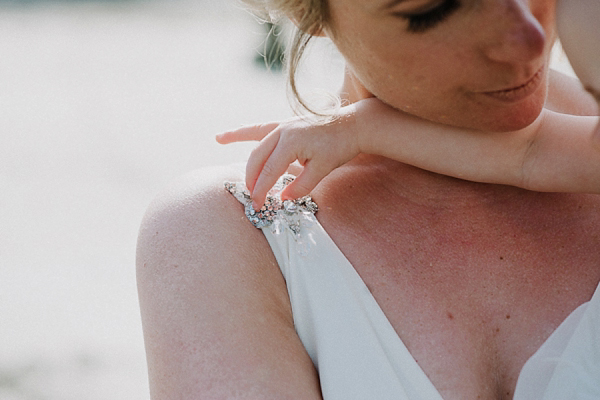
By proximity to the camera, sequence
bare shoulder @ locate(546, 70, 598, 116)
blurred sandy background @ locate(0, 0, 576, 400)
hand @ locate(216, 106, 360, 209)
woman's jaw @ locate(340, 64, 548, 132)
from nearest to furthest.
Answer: woman's jaw @ locate(340, 64, 548, 132) < hand @ locate(216, 106, 360, 209) < bare shoulder @ locate(546, 70, 598, 116) < blurred sandy background @ locate(0, 0, 576, 400)

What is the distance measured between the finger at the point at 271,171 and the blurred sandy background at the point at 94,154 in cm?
33

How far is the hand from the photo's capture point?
1.08 metres

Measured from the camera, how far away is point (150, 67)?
5.70 meters

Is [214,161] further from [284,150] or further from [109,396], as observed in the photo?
[284,150]

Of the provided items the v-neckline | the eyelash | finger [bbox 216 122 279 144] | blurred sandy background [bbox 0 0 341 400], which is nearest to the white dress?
the v-neckline

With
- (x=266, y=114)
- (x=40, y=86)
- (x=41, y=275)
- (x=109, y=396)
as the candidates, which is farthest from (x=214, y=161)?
(x=40, y=86)

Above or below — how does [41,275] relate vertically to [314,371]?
below

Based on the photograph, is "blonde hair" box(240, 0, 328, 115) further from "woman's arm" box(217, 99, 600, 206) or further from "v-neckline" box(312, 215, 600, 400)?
"v-neckline" box(312, 215, 600, 400)

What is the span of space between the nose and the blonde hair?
0.31 metres

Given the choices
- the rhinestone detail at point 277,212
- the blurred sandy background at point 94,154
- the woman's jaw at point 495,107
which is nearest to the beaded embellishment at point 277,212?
the rhinestone detail at point 277,212

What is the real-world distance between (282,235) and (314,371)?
0.79 ft

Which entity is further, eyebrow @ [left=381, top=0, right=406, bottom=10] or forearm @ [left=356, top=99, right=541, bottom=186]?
forearm @ [left=356, top=99, right=541, bottom=186]

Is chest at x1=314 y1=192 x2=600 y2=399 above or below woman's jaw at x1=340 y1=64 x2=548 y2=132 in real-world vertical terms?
below

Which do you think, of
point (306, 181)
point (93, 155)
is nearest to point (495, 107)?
point (306, 181)
